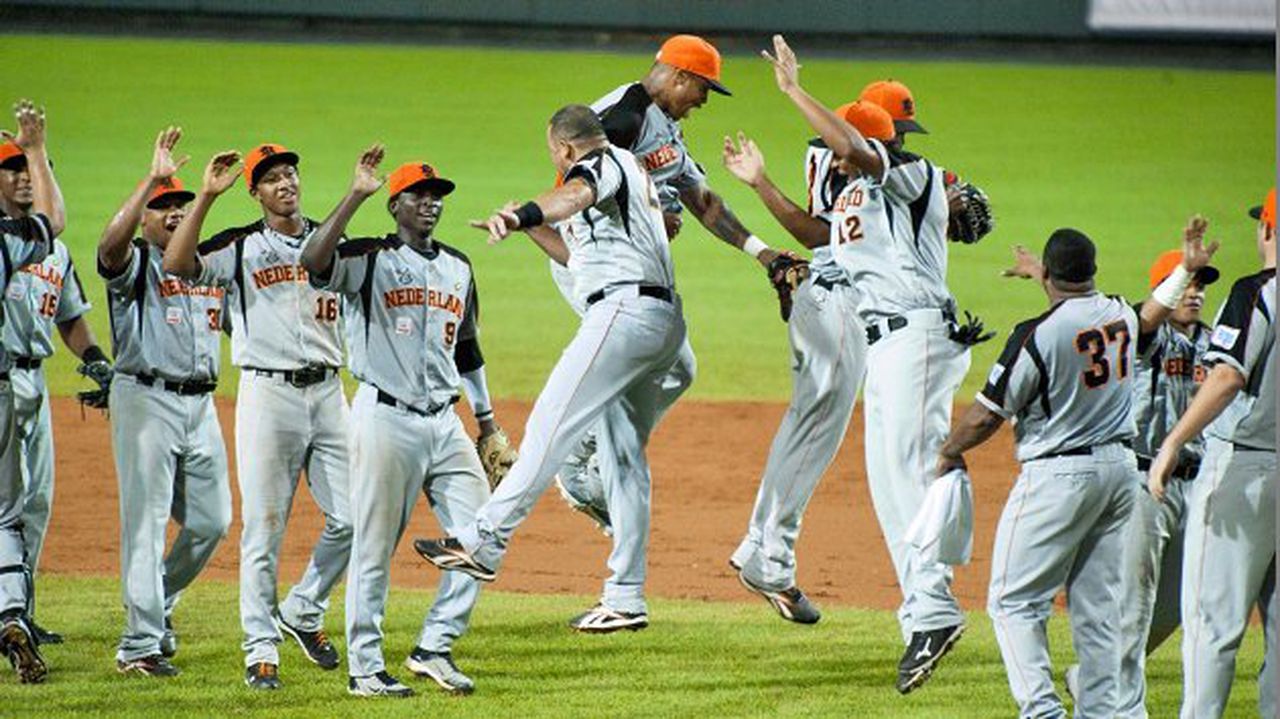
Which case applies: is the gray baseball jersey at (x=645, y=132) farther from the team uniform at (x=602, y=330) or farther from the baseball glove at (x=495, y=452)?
the baseball glove at (x=495, y=452)

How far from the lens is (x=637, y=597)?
741cm

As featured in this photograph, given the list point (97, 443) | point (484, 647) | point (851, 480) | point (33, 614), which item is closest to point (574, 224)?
point (484, 647)

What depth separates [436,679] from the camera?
268 inches

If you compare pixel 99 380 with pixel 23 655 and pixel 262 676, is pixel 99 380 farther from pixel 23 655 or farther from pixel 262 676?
pixel 262 676

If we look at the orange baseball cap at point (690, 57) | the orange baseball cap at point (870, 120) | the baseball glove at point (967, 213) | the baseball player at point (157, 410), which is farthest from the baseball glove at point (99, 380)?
the baseball glove at point (967, 213)

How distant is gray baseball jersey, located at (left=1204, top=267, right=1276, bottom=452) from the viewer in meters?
5.85

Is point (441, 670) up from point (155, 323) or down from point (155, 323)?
down

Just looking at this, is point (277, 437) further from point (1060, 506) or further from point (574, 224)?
point (1060, 506)

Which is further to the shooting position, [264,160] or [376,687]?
[264,160]

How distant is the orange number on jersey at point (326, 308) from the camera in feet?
23.2

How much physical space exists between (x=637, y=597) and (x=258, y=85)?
1616cm

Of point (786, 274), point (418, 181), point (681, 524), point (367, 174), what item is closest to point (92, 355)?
point (418, 181)

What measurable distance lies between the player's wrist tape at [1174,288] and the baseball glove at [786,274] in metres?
1.49

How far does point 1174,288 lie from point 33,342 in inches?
165
